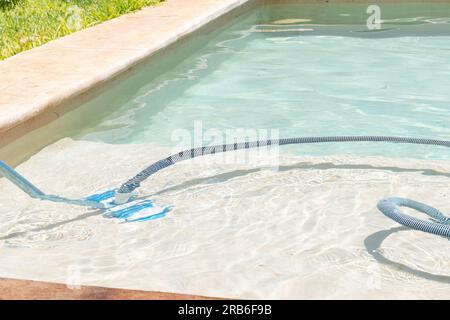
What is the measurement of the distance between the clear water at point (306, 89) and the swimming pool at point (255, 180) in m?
0.02

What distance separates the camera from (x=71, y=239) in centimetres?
329

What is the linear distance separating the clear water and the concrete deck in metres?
2.66

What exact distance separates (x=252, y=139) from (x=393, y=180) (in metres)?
1.12

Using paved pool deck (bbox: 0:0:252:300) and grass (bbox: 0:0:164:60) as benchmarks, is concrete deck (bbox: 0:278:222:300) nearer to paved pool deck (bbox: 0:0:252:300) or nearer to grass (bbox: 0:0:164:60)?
paved pool deck (bbox: 0:0:252:300)

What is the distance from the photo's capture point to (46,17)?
7.32m

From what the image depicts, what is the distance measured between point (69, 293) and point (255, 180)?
2.13 metres

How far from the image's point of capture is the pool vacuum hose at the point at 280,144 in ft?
9.54

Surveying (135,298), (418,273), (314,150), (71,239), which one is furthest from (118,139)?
(135,298)

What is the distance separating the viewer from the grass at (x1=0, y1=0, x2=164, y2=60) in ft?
20.7

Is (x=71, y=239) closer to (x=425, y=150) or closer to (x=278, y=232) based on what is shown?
(x=278, y=232)

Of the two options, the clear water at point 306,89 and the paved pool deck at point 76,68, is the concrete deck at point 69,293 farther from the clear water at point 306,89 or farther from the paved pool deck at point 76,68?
the clear water at point 306,89

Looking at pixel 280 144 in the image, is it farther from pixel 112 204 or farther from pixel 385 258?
pixel 385 258

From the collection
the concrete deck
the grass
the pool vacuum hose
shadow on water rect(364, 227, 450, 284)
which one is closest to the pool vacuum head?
the pool vacuum hose

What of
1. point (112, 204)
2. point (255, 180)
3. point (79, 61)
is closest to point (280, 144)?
point (255, 180)
